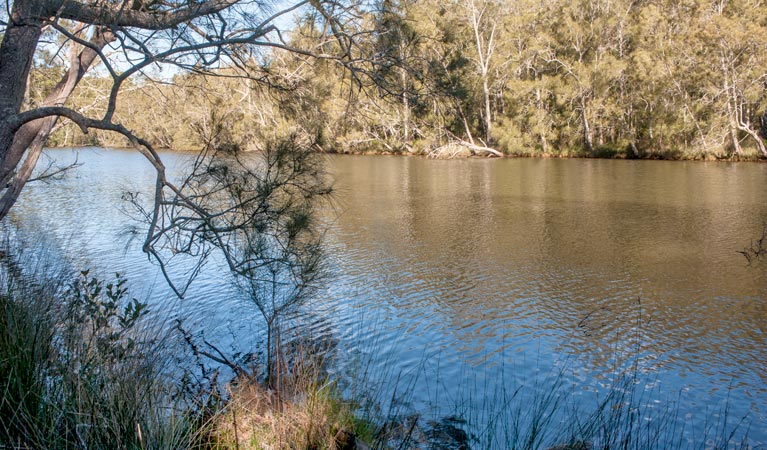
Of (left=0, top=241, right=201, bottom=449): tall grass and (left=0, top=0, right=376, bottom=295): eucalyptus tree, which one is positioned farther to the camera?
(left=0, top=0, right=376, bottom=295): eucalyptus tree

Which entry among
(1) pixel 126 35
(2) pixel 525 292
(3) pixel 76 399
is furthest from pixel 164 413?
(2) pixel 525 292

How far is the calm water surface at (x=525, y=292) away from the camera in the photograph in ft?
16.6

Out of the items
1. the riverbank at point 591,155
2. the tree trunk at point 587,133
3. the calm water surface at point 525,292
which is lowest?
the calm water surface at point 525,292

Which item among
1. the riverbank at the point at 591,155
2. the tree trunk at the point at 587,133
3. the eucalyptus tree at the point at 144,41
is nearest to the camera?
the eucalyptus tree at the point at 144,41

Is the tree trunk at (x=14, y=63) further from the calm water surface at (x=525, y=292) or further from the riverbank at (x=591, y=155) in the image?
the riverbank at (x=591, y=155)

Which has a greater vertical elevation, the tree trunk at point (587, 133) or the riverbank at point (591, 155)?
the tree trunk at point (587, 133)

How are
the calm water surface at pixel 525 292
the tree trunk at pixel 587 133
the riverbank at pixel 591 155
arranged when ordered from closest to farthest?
the calm water surface at pixel 525 292 → the riverbank at pixel 591 155 → the tree trunk at pixel 587 133

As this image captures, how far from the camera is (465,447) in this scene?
3.84 m

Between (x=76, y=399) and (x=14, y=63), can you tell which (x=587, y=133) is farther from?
(x=76, y=399)

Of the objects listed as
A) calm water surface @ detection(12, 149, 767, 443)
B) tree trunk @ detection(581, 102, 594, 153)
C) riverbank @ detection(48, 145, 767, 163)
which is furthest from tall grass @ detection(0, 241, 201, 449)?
tree trunk @ detection(581, 102, 594, 153)

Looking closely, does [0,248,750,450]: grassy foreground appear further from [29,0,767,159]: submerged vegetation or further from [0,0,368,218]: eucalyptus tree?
[29,0,767,159]: submerged vegetation

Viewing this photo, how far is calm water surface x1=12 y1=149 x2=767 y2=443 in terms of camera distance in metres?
5.05

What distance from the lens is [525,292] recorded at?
7.56 m

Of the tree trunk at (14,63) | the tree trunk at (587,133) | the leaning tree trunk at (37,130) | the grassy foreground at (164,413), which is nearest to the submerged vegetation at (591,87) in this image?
the tree trunk at (587,133)
